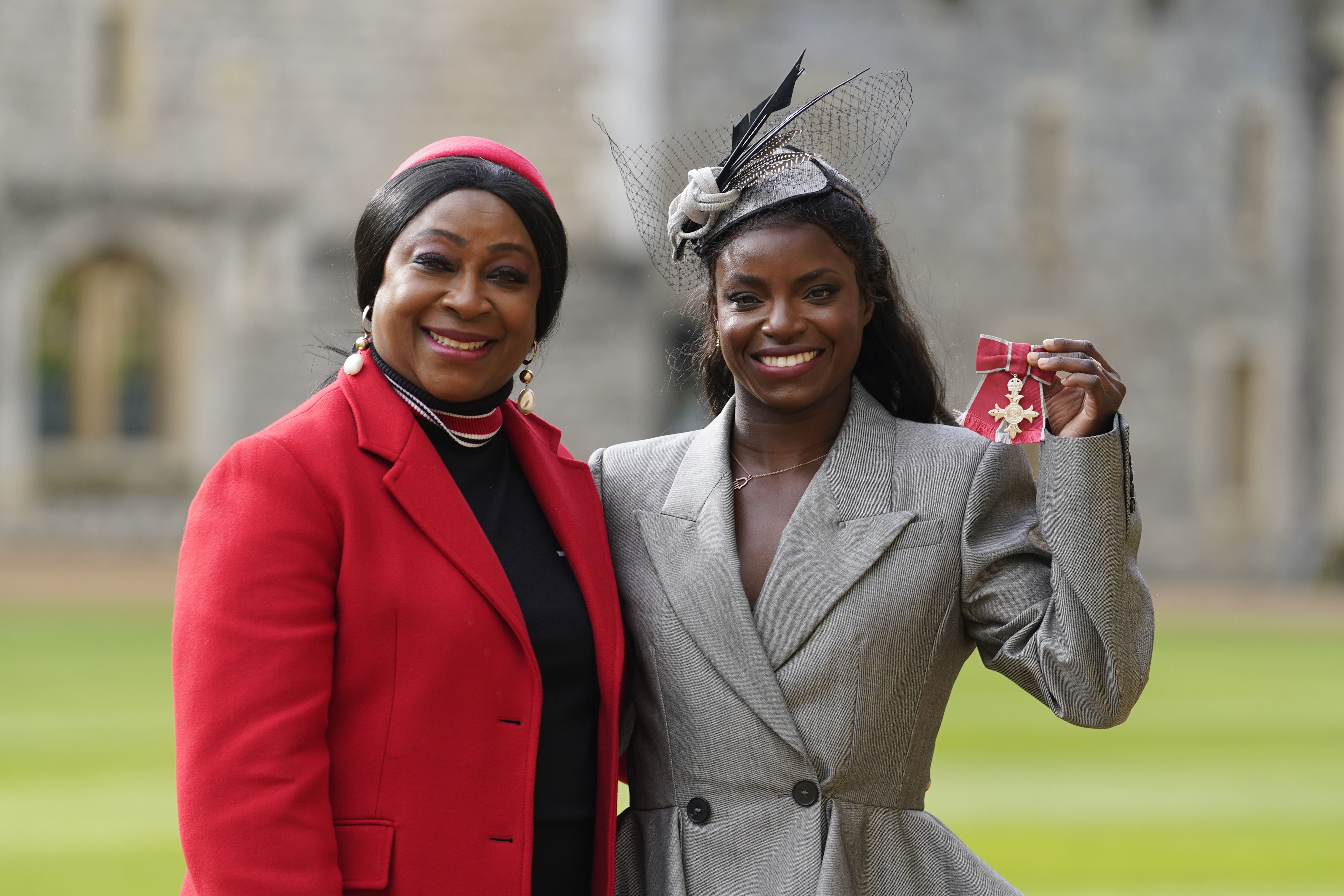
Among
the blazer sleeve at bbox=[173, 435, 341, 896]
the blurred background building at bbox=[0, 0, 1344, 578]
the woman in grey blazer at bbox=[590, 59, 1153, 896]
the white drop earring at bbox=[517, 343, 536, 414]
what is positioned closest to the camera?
the blazer sleeve at bbox=[173, 435, 341, 896]

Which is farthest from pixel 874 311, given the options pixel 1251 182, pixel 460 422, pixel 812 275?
pixel 1251 182

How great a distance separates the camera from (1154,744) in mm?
8562

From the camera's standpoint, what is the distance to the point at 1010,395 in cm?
255

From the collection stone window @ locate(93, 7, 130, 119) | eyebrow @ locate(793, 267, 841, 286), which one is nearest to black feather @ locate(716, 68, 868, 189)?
eyebrow @ locate(793, 267, 841, 286)

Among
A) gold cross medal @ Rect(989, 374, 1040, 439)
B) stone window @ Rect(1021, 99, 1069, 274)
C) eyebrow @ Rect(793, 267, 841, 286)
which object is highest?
stone window @ Rect(1021, 99, 1069, 274)

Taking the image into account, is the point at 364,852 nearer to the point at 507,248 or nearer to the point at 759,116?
the point at 507,248

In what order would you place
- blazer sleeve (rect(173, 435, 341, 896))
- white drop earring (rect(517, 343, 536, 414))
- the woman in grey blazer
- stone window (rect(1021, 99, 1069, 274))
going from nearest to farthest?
blazer sleeve (rect(173, 435, 341, 896)) < the woman in grey blazer < white drop earring (rect(517, 343, 536, 414)) < stone window (rect(1021, 99, 1069, 274))

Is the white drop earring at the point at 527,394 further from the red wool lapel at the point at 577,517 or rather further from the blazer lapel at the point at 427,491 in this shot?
the blazer lapel at the point at 427,491

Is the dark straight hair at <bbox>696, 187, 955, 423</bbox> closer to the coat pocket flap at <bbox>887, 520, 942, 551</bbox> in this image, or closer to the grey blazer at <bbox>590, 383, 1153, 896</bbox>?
the grey blazer at <bbox>590, 383, 1153, 896</bbox>

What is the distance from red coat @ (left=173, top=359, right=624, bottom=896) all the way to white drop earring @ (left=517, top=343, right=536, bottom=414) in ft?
0.90

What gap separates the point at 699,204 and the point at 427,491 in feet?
2.24

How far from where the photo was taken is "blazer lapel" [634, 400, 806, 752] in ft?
8.38

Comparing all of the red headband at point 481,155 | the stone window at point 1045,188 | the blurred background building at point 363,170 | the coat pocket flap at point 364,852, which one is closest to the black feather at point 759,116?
the red headband at point 481,155

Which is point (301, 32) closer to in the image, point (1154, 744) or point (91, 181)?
point (91, 181)
